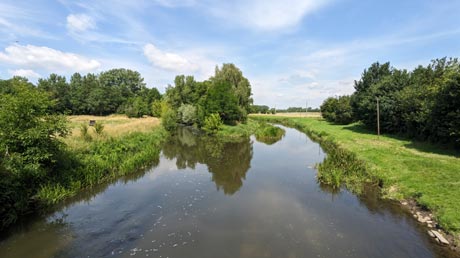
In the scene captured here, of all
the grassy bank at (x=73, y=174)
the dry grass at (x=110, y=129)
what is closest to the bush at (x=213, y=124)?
the dry grass at (x=110, y=129)

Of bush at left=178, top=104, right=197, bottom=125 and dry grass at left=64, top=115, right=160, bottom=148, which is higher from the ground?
bush at left=178, top=104, right=197, bottom=125

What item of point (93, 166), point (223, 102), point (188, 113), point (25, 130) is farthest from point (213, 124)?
point (25, 130)

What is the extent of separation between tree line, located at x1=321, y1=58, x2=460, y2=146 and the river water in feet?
34.5

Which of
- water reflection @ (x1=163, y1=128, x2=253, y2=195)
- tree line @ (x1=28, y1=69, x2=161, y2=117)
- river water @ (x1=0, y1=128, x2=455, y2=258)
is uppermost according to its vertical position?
tree line @ (x1=28, y1=69, x2=161, y2=117)

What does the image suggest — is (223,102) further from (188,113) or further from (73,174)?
(73,174)

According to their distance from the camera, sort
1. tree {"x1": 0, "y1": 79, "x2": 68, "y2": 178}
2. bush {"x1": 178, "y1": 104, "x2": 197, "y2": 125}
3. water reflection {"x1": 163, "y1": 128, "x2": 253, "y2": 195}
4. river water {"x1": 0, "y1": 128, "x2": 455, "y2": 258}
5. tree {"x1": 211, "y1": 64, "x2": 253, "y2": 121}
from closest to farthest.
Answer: river water {"x1": 0, "y1": 128, "x2": 455, "y2": 258}, tree {"x1": 0, "y1": 79, "x2": 68, "y2": 178}, water reflection {"x1": 163, "y1": 128, "x2": 253, "y2": 195}, tree {"x1": 211, "y1": 64, "x2": 253, "y2": 121}, bush {"x1": 178, "y1": 104, "x2": 197, "y2": 125}

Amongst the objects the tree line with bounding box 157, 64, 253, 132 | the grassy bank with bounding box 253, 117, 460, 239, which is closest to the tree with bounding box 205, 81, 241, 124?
the tree line with bounding box 157, 64, 253, 132

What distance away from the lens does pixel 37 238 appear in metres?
8.16

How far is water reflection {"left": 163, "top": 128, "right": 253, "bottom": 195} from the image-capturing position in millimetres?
15198

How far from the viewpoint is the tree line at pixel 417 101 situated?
17.0 metres

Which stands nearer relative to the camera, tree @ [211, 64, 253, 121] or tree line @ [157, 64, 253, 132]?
tree line @ [157, 64, 253, 132]

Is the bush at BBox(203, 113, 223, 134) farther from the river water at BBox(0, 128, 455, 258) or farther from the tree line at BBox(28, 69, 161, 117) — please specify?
the tree line at BBox(28, 69, 161, 117)

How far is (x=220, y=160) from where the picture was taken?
68.6ft

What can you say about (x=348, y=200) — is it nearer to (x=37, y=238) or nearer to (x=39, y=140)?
(x=37, y=238)
